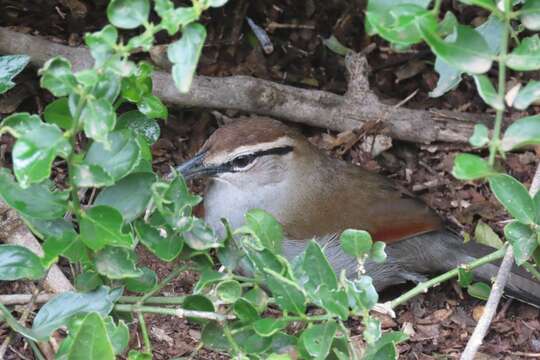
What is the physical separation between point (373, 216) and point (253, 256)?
2.33m

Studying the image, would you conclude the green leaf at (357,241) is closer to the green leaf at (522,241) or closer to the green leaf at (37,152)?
the green leaf at (522,241)

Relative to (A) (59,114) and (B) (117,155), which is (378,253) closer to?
(B) (117,155)

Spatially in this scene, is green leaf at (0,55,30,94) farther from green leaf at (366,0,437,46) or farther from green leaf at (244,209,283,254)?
green leaf at (366,0,437,46)

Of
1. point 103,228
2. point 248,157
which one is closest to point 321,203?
point 248,157

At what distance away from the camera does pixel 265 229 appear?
3691 mm

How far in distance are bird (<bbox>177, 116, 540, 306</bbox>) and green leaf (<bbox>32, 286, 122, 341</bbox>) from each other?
1738mm

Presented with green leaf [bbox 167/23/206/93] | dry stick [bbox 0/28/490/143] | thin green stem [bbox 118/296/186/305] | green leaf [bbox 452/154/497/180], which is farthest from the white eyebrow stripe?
green leaf [bbox 452/154/497/180]

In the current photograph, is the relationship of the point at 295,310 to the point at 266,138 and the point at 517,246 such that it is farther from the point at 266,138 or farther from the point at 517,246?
the point at 266,138

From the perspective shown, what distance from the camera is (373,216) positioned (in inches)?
227

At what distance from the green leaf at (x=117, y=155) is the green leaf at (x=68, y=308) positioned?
0.62 m

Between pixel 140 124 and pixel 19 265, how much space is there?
890mm

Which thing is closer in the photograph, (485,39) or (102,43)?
(102,43)

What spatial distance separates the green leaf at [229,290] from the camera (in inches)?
138

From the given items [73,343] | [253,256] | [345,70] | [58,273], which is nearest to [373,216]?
[345,70]
